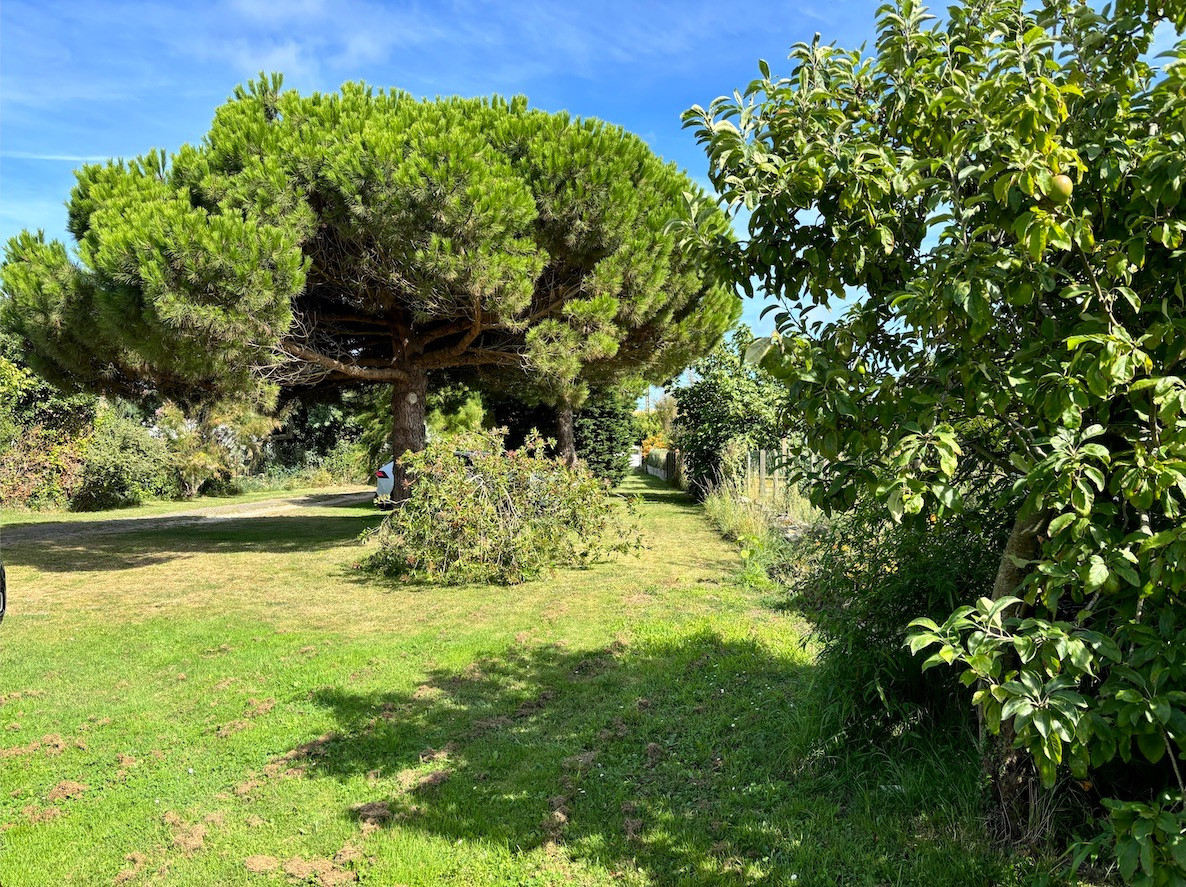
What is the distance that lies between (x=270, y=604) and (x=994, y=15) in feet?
25.0

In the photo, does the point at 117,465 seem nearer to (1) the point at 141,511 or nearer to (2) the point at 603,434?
(1) the point at 141,511

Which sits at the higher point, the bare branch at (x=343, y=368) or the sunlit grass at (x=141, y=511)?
the bare branch at (x=343, y=368)

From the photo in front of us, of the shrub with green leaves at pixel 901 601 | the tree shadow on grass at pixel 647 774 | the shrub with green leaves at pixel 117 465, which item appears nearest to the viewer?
the tree shadow on grass at pixel 647 774

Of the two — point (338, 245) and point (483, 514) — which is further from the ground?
point (338, 245)

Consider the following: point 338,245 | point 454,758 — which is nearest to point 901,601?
point 454,758

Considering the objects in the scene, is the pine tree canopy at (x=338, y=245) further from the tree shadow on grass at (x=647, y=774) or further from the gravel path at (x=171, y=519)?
the tree shadow on grass at (x=647, y=774)

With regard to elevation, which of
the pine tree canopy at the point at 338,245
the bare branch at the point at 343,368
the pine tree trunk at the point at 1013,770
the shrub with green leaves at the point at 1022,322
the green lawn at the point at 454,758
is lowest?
the green lawn at the point at 454,758

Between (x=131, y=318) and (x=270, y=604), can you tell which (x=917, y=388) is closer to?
(x=270, y=604)

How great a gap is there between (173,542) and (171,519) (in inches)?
183

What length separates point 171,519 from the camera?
16641 mm

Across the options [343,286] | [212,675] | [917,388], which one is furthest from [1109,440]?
[343,286]

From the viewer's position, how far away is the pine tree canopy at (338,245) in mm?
8930

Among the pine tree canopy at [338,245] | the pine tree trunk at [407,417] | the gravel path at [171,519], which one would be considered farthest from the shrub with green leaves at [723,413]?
the gravel path at [171,519]

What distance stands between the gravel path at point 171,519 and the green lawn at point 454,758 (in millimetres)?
7494
